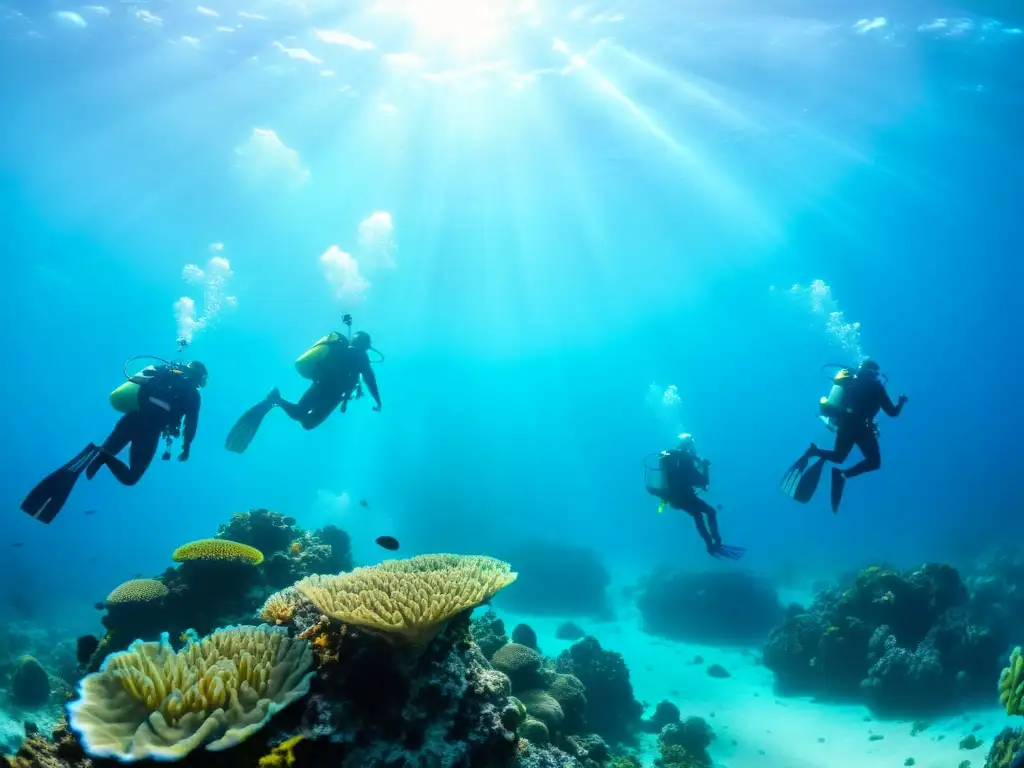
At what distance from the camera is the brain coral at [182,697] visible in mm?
2805

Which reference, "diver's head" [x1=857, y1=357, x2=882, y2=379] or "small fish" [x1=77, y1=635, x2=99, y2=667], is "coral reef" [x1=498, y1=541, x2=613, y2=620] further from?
"small fish" [x1=77, y1=635, x2=99, y2=667]

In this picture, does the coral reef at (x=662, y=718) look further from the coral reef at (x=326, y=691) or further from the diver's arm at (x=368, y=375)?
the diver's arm at (x=368, y=375)

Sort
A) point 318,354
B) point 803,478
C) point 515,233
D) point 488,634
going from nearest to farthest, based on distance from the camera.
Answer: point 488,634, point 803,478, point 318,354, point 515,233

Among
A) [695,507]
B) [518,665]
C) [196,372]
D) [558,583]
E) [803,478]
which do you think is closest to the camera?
[518,665]

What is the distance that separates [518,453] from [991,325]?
90.3m

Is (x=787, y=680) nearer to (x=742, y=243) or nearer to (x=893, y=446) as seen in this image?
(x=742, y=243)

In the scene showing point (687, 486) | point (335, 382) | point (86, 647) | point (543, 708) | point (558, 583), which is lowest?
point (86, 647)

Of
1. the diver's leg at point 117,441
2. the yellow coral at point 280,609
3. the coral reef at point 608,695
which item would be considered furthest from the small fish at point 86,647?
the coral reef at point 608,695

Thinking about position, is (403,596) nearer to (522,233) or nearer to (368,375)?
(368,375)

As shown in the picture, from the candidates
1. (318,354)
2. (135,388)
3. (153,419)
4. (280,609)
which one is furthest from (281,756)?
(318,354)

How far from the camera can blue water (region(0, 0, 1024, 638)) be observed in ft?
89.9

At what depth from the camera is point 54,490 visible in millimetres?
7641

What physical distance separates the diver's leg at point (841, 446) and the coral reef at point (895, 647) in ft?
19.3

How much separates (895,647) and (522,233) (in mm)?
44575
